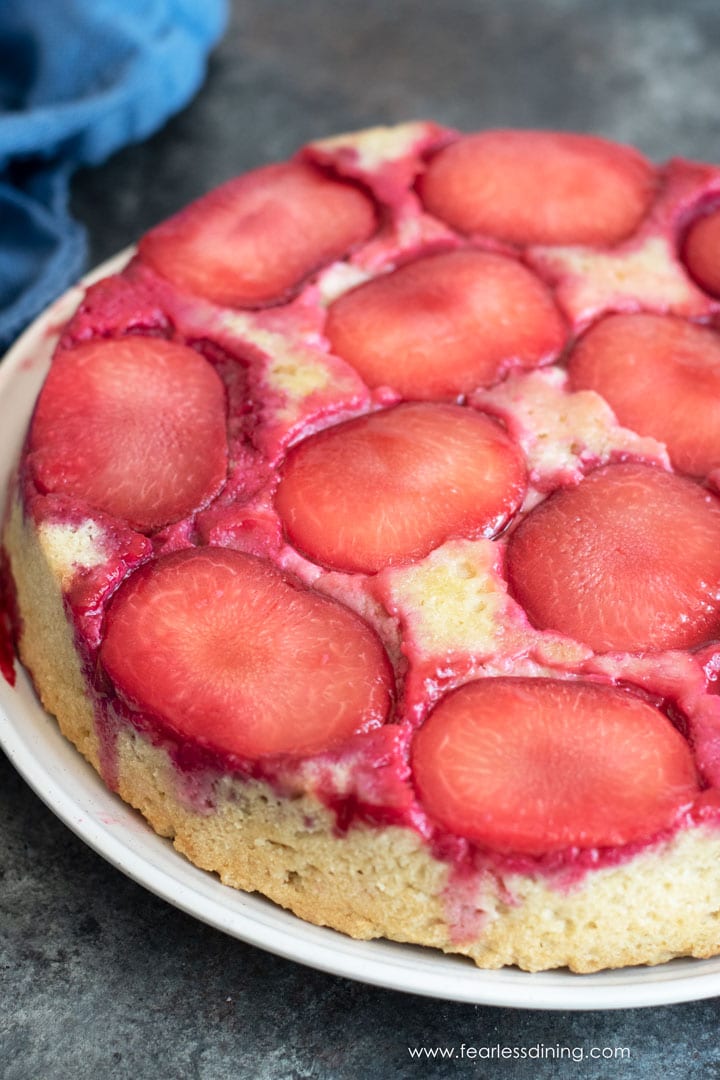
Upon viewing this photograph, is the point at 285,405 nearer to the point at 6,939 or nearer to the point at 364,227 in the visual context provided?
the point at 364,227

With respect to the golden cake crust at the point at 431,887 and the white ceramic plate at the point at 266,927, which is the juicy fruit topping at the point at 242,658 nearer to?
the golden cake crust at the point at 431,887

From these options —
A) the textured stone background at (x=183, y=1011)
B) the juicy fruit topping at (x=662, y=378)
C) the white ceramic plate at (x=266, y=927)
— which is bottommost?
the textured stone background at (x=183, y=1011)

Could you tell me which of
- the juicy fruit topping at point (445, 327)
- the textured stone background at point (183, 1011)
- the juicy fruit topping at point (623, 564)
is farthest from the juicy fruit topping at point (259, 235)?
the textured stone background at point (183, 1011)

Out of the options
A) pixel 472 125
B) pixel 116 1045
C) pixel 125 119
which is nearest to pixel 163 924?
pixel 116 1045

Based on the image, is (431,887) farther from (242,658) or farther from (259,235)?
(259,235)

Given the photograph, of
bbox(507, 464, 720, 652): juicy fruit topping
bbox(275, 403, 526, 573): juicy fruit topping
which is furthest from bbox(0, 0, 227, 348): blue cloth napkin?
bbox(507, 464, 720, 652): juicy fruit topping

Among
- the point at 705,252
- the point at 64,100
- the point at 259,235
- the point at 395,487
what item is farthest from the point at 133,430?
the point at 64,100

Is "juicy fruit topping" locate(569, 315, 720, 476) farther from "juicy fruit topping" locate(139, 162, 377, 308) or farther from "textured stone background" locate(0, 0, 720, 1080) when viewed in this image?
"textured stone background" locate(0, 0, 720, 1080)
